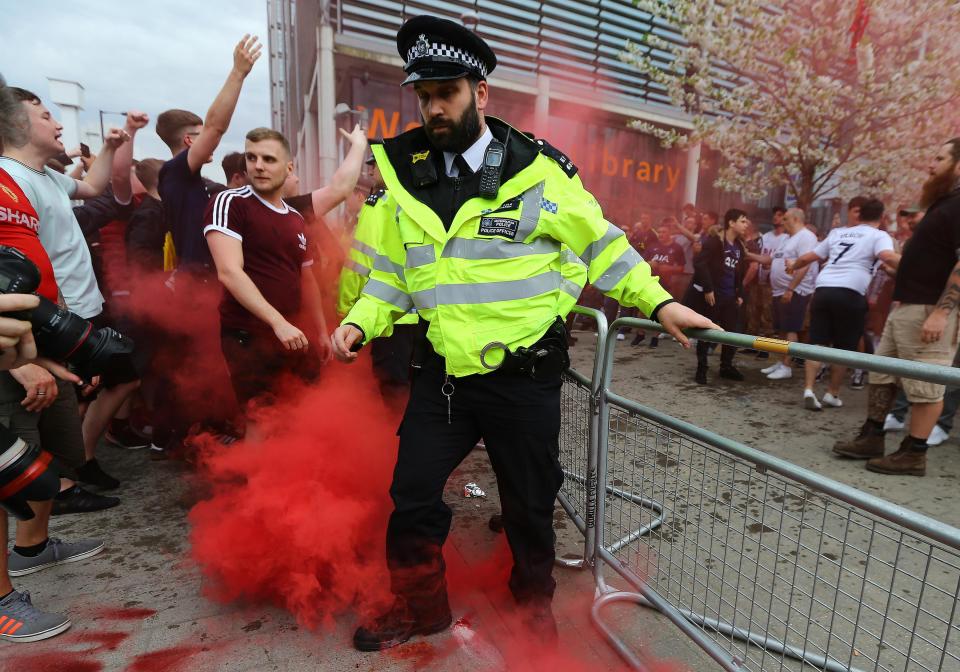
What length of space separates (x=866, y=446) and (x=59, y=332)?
204 inches

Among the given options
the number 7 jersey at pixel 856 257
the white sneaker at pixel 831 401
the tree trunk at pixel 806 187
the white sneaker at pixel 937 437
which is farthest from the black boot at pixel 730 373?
the tree trunk at pixel 806 187

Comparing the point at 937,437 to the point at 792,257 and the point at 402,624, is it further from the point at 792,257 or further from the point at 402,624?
the point at 402,624

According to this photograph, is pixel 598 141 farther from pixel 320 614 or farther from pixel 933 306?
pixel 320 614

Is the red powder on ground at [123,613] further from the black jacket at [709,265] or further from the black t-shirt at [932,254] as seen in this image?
the black jacket at [709,265]

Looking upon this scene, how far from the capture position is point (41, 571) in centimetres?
275

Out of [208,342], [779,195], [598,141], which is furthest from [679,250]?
[779,195]

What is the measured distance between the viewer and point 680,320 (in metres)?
1.93

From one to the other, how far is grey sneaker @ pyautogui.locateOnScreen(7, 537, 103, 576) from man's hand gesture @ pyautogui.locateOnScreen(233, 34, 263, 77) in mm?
2654

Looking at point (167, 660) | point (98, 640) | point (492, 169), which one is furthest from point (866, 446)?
point (98, 640)

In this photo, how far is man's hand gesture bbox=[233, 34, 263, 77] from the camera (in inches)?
117

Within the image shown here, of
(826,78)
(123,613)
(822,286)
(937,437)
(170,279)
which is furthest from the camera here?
(826,78)

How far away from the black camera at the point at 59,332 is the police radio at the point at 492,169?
1.38 metres

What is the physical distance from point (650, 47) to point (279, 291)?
15161 millimetres

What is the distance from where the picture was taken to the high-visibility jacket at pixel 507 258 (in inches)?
78.2
